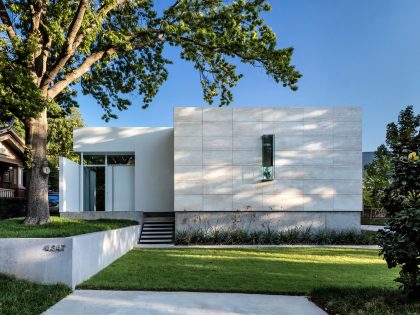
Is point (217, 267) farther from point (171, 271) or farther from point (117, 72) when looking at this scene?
point (117, 72)

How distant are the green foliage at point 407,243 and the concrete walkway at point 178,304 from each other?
130 centimetres

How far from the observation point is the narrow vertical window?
46.7 ft

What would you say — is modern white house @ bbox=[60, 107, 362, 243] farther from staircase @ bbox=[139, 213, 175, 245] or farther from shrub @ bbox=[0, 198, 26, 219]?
shrub @ bbox=[0, 198, 26, 219]

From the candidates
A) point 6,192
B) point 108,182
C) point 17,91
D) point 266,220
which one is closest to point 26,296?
point 17,91

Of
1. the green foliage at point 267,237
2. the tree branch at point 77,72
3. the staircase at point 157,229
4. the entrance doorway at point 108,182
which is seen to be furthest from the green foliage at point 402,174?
the entrance doorway at point 108,182

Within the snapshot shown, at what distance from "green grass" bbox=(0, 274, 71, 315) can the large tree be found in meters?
4.02

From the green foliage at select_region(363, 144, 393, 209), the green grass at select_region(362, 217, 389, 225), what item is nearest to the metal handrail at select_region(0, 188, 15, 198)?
the green foliage at select_region(363, 144, 393, 209)

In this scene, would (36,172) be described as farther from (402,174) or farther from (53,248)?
(402,174)

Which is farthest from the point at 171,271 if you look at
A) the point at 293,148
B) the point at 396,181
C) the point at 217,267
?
the point at 293,148

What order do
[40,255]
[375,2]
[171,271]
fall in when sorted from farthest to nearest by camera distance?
[375,2] < [171,271] < [40,255]

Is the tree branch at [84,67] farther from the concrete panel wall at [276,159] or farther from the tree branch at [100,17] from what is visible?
the concrete panel wall at [276,159]

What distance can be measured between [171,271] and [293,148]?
824 centimetres

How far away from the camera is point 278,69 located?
11367 millimetres

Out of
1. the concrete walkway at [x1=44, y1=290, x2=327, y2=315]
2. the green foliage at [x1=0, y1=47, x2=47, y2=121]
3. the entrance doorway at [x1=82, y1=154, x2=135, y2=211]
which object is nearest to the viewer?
the concrete walkway at [x1=44, y1=290, x2=327, y2=315]
